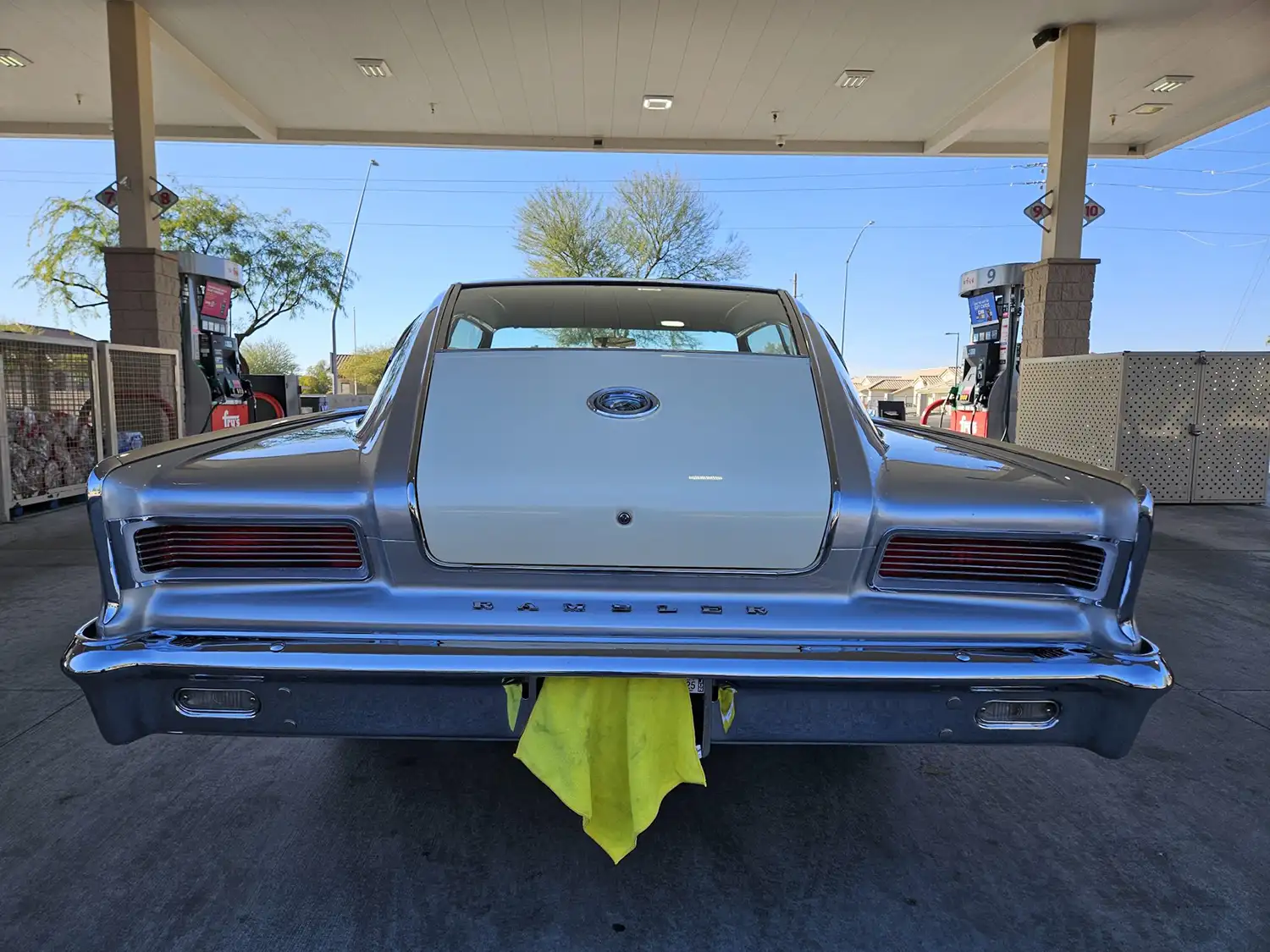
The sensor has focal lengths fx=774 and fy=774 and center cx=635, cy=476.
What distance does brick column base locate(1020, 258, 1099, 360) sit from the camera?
972 cm

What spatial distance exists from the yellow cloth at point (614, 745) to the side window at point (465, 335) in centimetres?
115

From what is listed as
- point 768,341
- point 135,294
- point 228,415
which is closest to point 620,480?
point 768,341

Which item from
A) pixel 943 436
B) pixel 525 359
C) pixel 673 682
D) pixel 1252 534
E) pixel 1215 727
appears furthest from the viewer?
pixel 1252 534

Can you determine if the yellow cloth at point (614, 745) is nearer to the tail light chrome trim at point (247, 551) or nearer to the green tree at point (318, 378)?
the tail light chrome trim at point (247, 551)

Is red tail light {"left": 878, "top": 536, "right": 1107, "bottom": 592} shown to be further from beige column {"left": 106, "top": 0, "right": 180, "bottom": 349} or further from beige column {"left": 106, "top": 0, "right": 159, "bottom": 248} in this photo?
beige column {"left": 106, "top": 0, "right": 159, "bottom": 248}

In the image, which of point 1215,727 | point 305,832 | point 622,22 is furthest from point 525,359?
point 622,22

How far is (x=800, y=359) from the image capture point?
2039mm

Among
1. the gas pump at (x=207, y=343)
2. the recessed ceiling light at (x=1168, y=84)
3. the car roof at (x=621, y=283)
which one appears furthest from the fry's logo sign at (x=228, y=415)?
the recessed ceiling light at (x=1168, y=84)

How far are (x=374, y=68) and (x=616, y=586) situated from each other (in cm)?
1083

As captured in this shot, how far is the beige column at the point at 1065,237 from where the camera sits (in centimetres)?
945

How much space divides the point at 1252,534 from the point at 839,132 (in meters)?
9.27

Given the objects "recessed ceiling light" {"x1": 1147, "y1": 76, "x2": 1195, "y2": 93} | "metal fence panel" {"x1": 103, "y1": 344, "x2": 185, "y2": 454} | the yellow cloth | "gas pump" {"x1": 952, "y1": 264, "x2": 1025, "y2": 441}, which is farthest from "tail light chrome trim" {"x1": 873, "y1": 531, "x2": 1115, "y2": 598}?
"recessed ceiling light" {"x1": 1147, "y1": 76, "x2": 1195, "y2": 93}

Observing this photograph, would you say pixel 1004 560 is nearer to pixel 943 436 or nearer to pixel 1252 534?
pixel 943 436

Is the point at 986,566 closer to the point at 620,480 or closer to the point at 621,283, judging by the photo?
the point at 620,480
